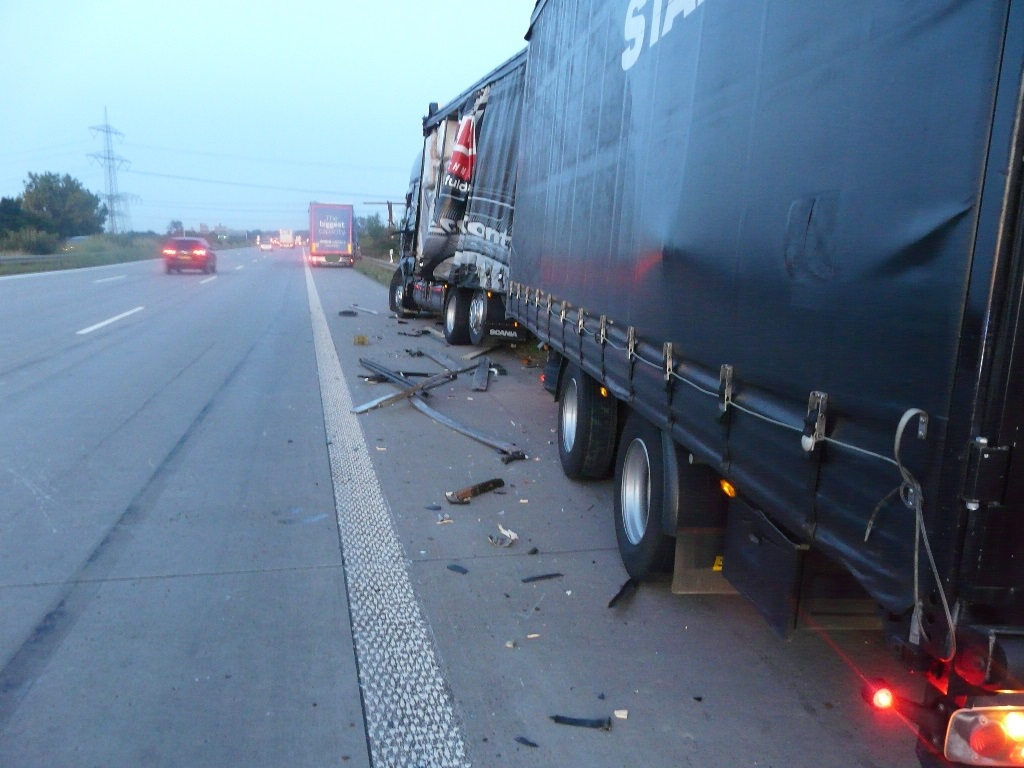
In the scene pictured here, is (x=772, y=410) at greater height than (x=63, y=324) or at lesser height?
greater

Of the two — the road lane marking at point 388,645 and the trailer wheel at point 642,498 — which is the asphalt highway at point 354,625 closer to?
the road lane marking at point 388,645

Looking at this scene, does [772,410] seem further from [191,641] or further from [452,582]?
[191,641]

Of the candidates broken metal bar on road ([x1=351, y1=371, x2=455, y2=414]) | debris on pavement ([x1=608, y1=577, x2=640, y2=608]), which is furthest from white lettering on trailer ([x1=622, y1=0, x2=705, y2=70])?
broken metal bar on road ([x1=351, y1=371, x2=455, y2=414])

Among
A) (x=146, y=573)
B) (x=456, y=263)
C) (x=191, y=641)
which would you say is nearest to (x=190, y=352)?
(x=456, y=263)

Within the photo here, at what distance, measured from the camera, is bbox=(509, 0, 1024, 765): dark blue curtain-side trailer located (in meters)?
2.26

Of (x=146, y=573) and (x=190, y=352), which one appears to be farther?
(x=190, y=352)

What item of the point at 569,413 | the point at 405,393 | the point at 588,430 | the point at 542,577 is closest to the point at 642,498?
the point at 542,577

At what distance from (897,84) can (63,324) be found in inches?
715

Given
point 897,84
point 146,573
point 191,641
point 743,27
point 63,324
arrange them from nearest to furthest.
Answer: point 897,84 → point 743,27 → point 191,641 → point 146,573 → point 63,324

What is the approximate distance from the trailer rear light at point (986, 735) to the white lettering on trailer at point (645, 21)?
3.41m

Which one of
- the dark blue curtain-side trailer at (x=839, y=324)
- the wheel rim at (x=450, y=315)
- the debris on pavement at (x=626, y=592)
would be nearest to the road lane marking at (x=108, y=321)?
the wheel rim at (x=450, y=315)

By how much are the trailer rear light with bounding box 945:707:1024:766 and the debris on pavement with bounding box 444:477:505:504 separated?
463 cm

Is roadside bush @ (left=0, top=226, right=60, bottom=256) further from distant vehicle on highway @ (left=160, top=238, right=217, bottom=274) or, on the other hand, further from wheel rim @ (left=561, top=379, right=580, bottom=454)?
wheel rim @ (left=561, top=379, right=580, bottom=454)

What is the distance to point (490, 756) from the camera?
3.50m
